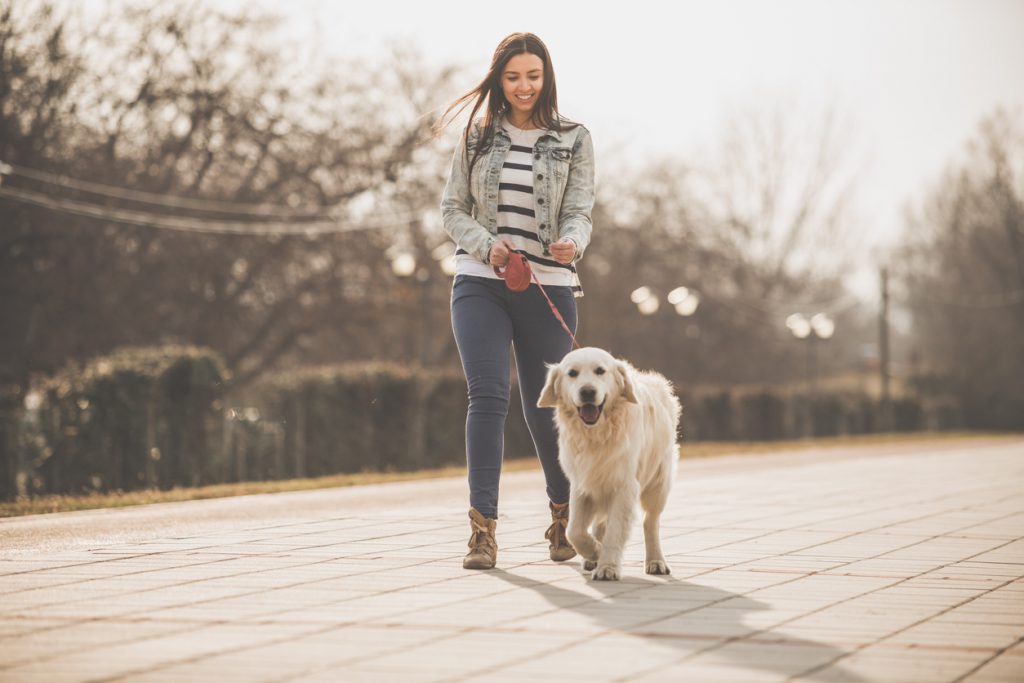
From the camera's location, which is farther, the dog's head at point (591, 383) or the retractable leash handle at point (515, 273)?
the retractable leash handle at point (515, 273)

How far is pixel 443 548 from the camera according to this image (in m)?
6.96

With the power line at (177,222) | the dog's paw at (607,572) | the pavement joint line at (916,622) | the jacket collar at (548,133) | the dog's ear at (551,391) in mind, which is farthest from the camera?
the power line at (177,222)

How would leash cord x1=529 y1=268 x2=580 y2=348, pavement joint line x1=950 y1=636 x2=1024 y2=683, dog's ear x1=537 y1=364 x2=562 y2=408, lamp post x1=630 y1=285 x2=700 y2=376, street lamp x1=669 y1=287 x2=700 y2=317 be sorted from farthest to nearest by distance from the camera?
street lamp x1=669 y1=287 x2=700 y2=317
lamp post x1=630 y1=285 x2=700 y2=376
leash cord x1=529 y1=268 x2=580 y2=348
dog's ear x1=537 y1=364 x2=562 y2=408
pavement joint line x1=950 y1=636 x2=1024 y2=683

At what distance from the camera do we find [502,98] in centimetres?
672

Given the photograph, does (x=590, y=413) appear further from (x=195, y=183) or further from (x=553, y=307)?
(x=195, y=183)

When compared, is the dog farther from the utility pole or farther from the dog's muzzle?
the utility pole

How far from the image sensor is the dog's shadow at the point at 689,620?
4102mm

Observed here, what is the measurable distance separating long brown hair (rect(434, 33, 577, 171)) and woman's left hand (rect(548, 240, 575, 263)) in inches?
25.5

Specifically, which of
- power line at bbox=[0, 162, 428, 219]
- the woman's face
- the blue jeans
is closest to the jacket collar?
the woman's face

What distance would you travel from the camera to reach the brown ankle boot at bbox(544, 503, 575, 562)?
259 inches

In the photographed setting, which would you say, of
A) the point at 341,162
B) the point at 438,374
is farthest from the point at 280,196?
the point at 438,374

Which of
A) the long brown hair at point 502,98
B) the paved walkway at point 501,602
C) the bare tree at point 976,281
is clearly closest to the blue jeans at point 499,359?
the paved walkway at point 501,602

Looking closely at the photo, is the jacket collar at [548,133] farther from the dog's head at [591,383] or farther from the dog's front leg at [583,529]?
the dog's front leg at [583,529]

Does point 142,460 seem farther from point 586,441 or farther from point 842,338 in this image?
point 842,338
